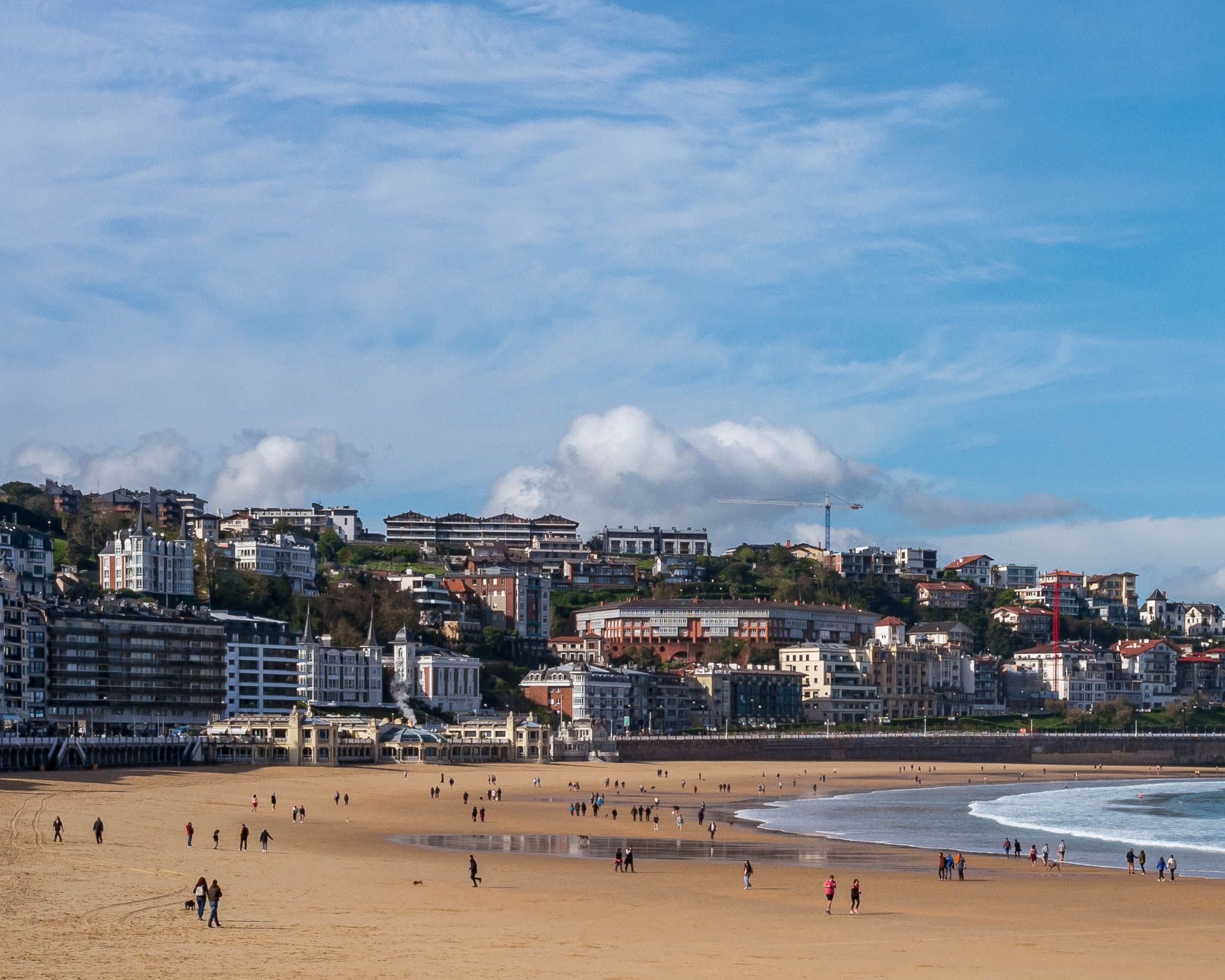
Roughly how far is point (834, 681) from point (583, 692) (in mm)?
35650

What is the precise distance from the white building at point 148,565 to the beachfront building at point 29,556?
5078 millimetres

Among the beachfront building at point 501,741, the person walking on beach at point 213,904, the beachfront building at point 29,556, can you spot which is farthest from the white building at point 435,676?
the person walking on beach at point 213,904

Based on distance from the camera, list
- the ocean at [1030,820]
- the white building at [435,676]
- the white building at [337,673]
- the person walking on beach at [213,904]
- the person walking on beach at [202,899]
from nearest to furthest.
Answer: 1. the person walking on beach at [213,904]
2. the person walking on beach at [202,899]
3. the ocean at [1030,820]
4. the white building at [337,673]
5. the white building at [435,676]

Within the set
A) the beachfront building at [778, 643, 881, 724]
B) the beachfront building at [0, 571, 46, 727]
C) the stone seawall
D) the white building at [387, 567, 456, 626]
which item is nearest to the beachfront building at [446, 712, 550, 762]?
the stone seawall

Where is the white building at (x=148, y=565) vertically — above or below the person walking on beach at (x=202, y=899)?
above

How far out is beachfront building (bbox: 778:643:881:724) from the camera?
171 m

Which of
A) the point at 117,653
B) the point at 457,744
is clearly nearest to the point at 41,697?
the point at 117,653

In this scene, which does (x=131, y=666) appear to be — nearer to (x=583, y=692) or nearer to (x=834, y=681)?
(x=583, y=692)

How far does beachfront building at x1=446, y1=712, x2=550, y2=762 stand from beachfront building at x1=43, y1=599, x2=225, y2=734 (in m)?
18.2

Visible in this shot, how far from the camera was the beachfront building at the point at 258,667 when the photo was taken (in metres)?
128

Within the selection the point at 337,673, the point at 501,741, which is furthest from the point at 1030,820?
the point at 337,673

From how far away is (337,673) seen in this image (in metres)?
140

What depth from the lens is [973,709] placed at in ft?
599

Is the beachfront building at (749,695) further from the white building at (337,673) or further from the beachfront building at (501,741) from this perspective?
the beachfront building at (501,741)
